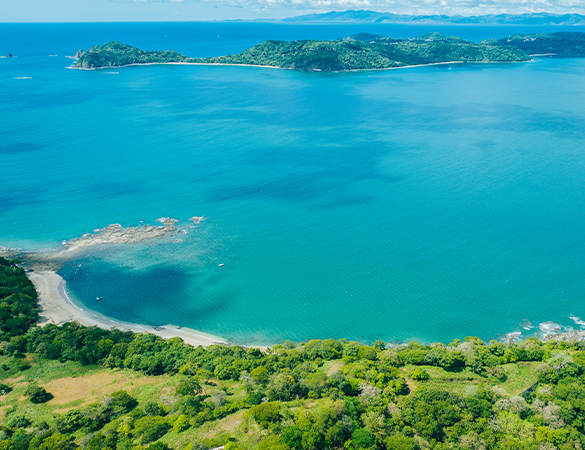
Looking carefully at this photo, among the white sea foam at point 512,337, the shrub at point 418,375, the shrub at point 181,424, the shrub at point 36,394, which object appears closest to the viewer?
the shrub at point 181,424

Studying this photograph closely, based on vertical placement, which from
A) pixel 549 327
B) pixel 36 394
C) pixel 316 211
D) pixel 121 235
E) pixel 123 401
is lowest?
pixel 549 327

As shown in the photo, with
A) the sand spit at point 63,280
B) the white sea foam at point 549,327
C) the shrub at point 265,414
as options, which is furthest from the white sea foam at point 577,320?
the sand spit at point 63,280

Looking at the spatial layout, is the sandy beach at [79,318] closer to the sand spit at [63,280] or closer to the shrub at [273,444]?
the sand spit at [63,280]

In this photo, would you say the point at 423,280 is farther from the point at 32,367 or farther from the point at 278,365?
the point at 32,367

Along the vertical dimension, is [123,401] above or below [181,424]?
below

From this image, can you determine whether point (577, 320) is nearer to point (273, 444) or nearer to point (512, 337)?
point (512, 337)

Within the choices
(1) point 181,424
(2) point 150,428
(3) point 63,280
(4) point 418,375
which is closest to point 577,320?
(4) point 418,375

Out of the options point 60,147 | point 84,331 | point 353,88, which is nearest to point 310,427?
point 84,331

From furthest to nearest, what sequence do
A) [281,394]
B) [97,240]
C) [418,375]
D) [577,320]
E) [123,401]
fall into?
[97,240], [577,320], [418,375], [123,401], [281,394]
